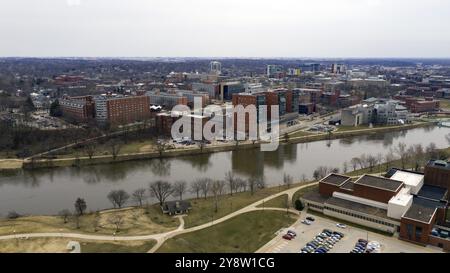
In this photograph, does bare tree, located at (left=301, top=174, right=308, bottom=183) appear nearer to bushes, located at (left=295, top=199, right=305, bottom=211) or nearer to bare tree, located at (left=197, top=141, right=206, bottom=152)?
bushes, located at (left=295, top=199, right=305, bottom=211)

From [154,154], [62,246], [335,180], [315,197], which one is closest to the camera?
[62,246]

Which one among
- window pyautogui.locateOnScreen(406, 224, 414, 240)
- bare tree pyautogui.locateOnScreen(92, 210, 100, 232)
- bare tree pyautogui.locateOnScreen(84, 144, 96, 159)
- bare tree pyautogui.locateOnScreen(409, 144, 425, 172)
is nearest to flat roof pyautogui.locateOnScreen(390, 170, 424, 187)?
bare tree pyautogui.locateOnScreen(409, 144, 425, 172)

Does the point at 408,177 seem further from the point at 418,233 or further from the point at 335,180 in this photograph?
the point at 418,233

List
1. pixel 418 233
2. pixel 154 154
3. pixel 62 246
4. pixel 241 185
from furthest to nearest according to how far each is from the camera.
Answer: pixel 154 154 → pixel 241 185 → pixel 418 233 → pixel 62 246

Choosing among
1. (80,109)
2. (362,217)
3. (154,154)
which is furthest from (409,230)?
(80,109)

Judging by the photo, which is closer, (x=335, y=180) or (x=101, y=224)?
(x=101, y=224)
